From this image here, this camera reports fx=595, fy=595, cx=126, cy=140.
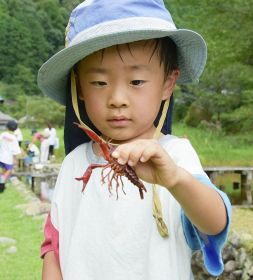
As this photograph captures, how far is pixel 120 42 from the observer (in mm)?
1472

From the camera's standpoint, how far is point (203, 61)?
1.69 m

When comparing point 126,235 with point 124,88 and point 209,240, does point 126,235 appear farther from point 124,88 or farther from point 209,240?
point 124,88

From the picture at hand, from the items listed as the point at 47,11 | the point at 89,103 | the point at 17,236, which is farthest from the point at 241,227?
the point at 47,11

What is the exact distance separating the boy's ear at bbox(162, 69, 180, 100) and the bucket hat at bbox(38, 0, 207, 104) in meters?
0.06

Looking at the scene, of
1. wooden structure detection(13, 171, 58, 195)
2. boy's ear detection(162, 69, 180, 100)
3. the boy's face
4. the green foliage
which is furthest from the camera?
wooden structure detection(13, 171, 58, 195)

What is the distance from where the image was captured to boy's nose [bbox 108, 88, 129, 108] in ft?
4.77

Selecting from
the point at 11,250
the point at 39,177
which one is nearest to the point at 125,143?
the point at 11,250

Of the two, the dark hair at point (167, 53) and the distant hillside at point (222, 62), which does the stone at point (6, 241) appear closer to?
the distant hillside at point (222, 62)

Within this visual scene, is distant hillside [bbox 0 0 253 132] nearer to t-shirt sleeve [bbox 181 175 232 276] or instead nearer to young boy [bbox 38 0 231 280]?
young boy [bbox 38 0 231 280]

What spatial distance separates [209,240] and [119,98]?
402mm

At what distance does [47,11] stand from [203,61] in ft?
206

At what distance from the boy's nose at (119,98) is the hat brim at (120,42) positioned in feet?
0.39

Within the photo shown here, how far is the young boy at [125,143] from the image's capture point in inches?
56.6

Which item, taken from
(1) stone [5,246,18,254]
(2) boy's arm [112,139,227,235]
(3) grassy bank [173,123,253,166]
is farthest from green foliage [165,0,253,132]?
(2) boy's arm [112,139,227,235]
